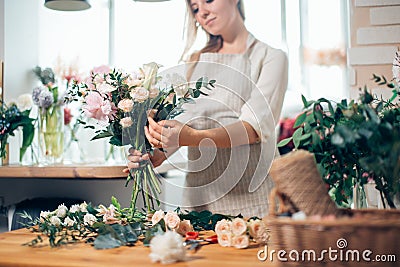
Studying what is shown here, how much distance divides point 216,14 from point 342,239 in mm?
1487

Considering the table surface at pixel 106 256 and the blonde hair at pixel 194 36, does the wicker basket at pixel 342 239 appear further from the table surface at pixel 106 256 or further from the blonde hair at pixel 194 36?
the blonde hair at pixel 194 36

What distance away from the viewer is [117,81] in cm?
139

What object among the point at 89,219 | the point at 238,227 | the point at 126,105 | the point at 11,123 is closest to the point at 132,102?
the point at 126,105

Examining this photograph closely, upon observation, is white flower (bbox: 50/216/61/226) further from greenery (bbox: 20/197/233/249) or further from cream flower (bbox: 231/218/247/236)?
cream flower (bbox: 231/218/247/236)

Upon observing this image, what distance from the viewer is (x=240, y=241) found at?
112 cm

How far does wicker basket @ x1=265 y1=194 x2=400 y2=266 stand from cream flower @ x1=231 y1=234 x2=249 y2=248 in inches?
8.5

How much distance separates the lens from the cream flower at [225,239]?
3.72 ft

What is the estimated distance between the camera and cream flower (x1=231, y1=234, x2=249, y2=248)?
1.11 metres

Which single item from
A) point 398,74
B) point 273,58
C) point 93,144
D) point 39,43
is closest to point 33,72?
point 39,43

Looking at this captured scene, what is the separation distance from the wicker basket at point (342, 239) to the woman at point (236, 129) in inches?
29.7

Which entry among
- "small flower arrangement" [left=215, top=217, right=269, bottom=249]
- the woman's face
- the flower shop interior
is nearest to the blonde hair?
the woman's face

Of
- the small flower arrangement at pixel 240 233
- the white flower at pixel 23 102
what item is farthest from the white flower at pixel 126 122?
the white flower at pixel 23 102

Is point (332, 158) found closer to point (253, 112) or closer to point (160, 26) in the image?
point (253, 112)

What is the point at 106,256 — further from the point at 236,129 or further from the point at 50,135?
the point at 50,135
